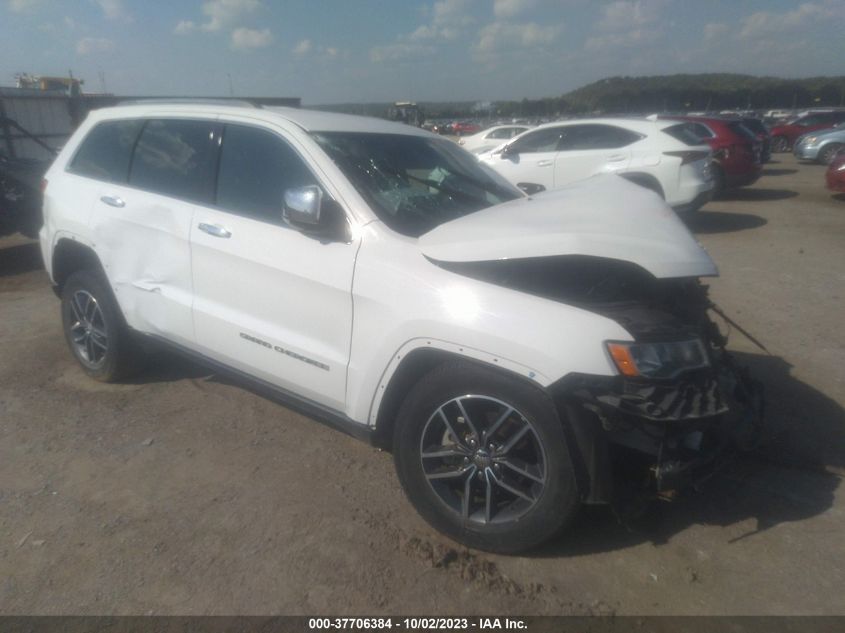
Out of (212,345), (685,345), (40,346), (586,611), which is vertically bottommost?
(40,346)

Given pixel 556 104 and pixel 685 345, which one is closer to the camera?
pixel 685 345

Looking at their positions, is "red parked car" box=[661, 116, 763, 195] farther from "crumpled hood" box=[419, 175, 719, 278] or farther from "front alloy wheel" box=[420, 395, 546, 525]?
"front alloy wheel" box=[420, 395, 546, 525]

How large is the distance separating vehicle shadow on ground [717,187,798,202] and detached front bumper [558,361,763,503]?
44.3 feet

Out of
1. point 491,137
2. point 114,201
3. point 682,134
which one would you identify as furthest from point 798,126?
point 114,201

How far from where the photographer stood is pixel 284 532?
10.4 feet

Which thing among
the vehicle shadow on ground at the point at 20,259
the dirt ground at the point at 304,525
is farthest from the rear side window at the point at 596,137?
the vehicle shadow on ground at the point at 20,259

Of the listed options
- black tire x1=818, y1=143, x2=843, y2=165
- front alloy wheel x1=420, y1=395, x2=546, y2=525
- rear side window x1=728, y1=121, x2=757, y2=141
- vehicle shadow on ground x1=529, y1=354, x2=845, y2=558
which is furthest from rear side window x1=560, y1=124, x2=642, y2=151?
black tire x1=818, y1=143, x2=843, y2=165

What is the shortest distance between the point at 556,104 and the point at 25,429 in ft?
172

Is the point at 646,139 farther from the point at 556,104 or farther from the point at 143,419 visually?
the point at 556,104

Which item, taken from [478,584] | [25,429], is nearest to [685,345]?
[478,584]

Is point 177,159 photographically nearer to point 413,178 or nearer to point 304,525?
point 413,178

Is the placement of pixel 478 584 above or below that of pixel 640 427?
below

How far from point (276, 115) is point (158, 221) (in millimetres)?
990

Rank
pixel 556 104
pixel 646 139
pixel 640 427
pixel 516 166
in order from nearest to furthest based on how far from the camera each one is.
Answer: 1. pixel 640 427
2. pixel 646 139
3. pixel 516 166
4. pixel 556 104
